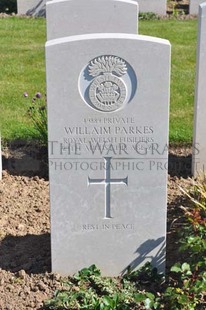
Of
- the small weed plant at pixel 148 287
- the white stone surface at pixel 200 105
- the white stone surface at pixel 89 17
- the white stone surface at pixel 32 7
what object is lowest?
the small weed plant at pixel 148 287

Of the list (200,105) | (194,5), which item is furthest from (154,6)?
(200,105)

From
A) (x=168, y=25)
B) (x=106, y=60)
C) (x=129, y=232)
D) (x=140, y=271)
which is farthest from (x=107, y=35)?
(x=168, y=25)

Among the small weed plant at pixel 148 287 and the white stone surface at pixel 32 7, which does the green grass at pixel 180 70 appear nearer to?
the white stone surface at pixel 32 7

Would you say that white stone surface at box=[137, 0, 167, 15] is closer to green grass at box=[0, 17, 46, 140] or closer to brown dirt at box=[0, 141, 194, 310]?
green grass at box=[0, 17, 46, 140]

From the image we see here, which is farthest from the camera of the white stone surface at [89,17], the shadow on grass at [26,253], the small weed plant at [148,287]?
the white stone surface at [89,17]

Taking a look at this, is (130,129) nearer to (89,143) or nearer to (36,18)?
(89,143)

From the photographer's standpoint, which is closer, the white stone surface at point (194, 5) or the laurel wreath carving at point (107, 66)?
the laurel wreath carving at point (107, 66)

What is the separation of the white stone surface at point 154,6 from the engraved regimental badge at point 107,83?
9.11 meters

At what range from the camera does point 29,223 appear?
5441 millimetres

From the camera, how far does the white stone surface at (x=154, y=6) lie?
13.0m

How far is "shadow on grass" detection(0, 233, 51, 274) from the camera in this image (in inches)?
A: 185

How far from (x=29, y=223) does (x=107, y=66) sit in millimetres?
1821

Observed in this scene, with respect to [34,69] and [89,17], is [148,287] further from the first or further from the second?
[34,69]

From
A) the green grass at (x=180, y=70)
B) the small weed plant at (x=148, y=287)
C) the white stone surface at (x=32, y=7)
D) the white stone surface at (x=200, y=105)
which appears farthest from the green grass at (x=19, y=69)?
the small weed plant at (x=148, y=287)
